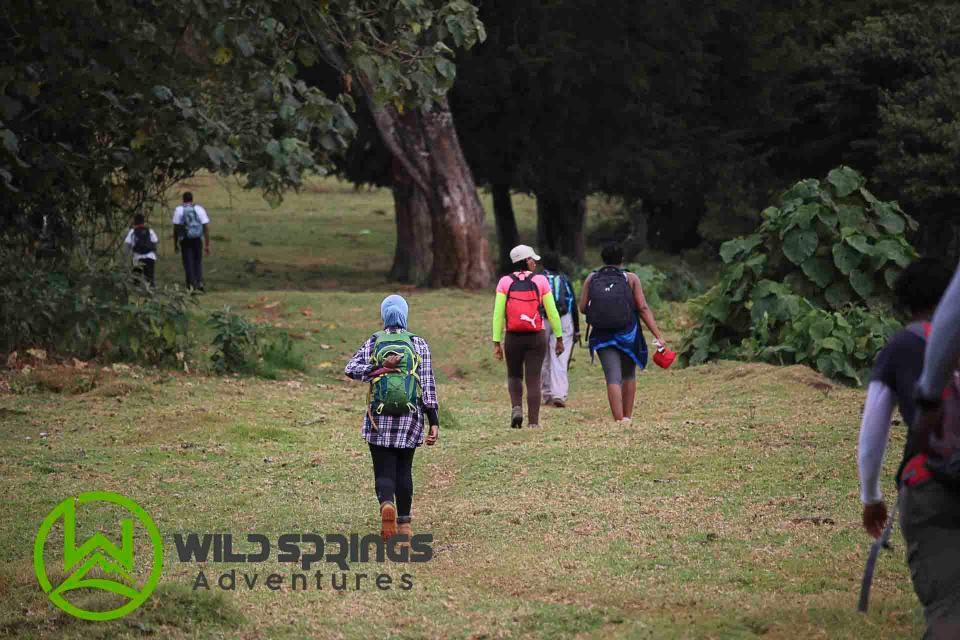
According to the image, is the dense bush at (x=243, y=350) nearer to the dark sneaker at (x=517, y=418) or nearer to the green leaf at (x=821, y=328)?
the dark sneaker at (x=517, y=418)

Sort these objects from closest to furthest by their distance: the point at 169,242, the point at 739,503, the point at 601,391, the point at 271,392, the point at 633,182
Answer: the point at 739,503
the point at 271,392
the point at 601,391
the point at 633,182
the point at 169,242

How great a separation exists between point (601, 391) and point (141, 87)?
7759mm

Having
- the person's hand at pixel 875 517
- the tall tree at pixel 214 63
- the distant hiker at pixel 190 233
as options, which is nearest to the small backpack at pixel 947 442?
the person's hand at pixel 875 517

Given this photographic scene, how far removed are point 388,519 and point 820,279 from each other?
30.6ft

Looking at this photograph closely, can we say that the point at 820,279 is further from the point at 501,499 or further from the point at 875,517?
the point at 875,517

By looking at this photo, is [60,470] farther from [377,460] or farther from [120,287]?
[120,287]

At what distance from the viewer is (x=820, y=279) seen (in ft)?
52.5

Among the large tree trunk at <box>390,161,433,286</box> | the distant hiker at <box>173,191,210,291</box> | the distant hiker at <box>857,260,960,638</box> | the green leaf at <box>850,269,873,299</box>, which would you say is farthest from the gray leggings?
the large tree trunk at <box>390,161,433,286</box>

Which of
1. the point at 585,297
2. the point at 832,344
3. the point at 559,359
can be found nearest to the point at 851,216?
the point at 832,344

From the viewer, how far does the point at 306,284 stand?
102ft

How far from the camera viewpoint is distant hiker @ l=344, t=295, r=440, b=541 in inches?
316

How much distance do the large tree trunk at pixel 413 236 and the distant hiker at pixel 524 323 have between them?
57.7 ft

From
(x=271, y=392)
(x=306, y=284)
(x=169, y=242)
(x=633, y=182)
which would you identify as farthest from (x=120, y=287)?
(x=169, y=242)

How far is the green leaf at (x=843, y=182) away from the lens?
16.1 m
